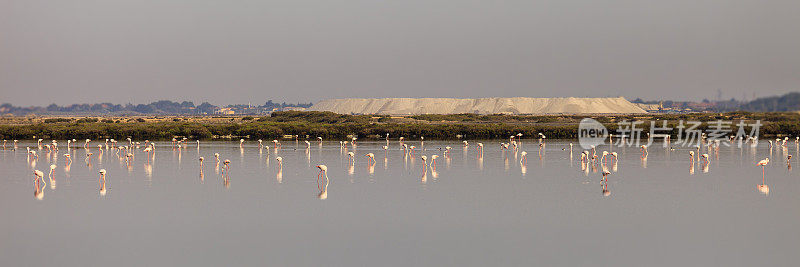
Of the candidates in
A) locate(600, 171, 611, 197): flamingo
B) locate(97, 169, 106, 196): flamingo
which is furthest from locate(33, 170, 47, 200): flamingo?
locate(600, 171, 611, 197): flamingo

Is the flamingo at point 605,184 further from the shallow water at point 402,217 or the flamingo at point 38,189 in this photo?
the flamingo at point 38,189

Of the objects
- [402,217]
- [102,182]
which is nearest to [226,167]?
[102,182]

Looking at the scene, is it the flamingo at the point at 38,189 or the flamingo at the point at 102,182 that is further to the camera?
the flamingo at the point at 102,182

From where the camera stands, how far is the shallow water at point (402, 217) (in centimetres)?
1371

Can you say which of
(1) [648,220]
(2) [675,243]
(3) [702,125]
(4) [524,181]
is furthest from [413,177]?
(3) [702,125]

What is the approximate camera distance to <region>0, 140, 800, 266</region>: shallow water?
13711 mm

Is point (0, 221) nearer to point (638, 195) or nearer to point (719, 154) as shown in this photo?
point (638, 195)

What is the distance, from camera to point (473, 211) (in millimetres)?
18391

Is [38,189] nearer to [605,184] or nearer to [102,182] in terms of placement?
[102,182]

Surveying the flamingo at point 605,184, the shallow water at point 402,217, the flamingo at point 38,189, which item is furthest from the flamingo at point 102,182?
the flamingo at point 605,184

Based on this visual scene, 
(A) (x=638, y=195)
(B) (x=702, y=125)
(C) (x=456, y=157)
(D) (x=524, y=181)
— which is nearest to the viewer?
(A) (x=638, y=195)

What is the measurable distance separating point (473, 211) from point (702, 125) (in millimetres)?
50582

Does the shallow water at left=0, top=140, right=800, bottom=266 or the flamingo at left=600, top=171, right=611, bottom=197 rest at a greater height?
the flamingo at left=600, top=171, right=611, bottom=197

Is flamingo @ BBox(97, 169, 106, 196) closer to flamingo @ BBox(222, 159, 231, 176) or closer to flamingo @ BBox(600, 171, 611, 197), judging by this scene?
flamingo @ BBox(222, 159, 231, 176)
